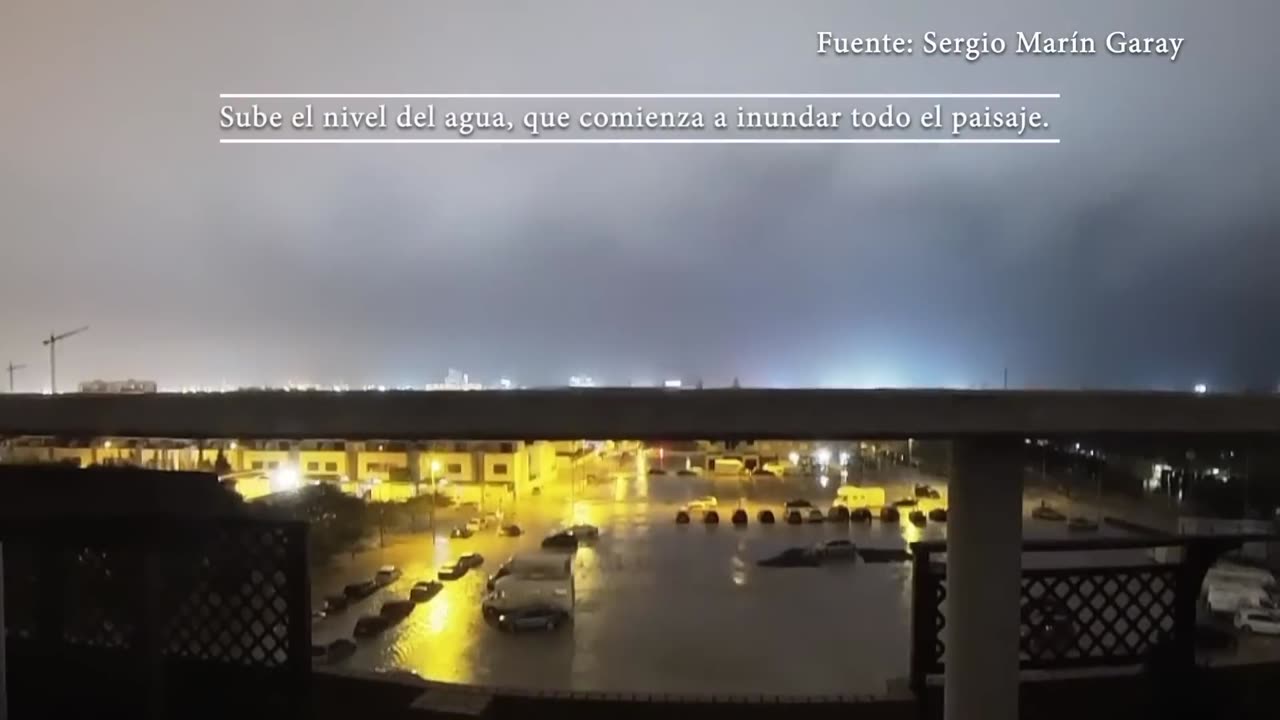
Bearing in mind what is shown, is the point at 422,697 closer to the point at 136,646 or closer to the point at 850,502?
the point at 136,646

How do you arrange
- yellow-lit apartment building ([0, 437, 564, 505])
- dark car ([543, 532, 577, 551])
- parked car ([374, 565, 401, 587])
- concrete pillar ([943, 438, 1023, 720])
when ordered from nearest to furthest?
concrete pillar ([943, 438, 1023, 720]) < yellow-lit apartment building ([0, 437, 564, 505]) < parked car ([374, 565, 401, 587]) < dark car ([543, 532, 577, 551])

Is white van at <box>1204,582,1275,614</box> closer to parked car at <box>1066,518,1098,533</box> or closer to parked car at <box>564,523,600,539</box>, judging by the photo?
parked car at <box>1066,518,1098,533</box>

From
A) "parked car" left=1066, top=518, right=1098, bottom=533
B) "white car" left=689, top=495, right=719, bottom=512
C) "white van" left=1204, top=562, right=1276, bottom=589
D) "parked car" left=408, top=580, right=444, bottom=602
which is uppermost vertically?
"parked car" left=1066, top=518, right=1098, bottom=533

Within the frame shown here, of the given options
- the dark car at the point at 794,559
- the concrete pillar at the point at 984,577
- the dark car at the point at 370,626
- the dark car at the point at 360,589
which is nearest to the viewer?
the concrete pillar at the point at 984,577

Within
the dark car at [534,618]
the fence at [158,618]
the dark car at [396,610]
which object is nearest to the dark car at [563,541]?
the dark car at [534,618]

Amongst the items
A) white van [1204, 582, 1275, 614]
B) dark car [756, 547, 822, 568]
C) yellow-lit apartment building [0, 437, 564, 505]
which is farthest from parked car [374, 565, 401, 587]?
white van [1204, 582, 1275, 614]

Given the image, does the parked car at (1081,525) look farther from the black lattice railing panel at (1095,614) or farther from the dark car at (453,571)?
the dark car at (453,571)

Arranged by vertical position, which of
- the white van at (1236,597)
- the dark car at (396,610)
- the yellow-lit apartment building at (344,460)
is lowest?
the dark car at (396,610)
